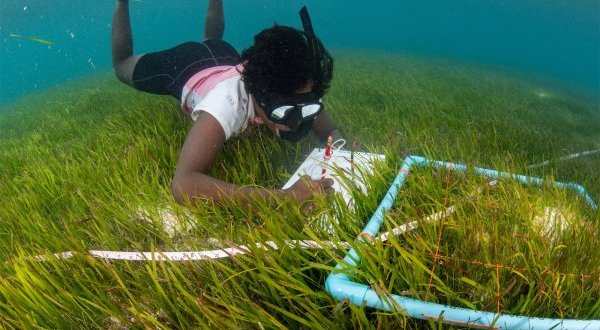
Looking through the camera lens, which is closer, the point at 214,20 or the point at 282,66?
the point at 282,66

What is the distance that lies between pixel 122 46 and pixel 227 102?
8.38 feet

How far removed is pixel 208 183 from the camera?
1787mm

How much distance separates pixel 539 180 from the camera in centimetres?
165

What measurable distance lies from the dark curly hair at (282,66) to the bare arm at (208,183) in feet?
1.31

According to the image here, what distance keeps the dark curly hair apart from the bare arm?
1.31 feet

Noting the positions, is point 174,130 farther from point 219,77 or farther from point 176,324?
point 176,324

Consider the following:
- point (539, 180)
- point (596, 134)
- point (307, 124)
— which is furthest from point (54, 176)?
point (596, 134)

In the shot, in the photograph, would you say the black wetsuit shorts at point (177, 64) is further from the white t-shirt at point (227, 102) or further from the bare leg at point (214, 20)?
the bare leg at point (214, 20)

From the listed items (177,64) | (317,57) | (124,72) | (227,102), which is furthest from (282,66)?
(124,72)

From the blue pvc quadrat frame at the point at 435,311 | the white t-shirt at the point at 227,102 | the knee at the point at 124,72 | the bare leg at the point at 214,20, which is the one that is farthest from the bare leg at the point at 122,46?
the blue pvc quadrat frame at the point at 435,311

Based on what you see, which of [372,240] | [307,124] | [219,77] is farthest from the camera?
[219,77]

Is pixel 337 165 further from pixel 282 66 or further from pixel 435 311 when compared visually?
pixel 435 311

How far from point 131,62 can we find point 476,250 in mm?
3907

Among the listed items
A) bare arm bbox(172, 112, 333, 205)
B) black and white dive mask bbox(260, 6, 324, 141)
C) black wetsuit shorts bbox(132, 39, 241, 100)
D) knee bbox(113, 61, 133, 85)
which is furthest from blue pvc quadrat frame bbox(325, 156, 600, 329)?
knee bbox(113, 61, 133, 85)
